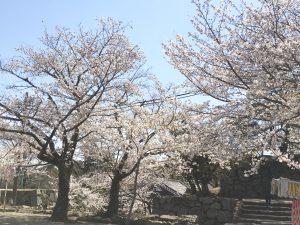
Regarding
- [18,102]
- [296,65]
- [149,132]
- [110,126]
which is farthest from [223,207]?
[296,65]

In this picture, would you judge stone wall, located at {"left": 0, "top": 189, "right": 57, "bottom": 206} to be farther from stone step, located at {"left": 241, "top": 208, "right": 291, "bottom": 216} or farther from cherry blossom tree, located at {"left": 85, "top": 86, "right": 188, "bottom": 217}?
stone step, located at {"left": 241, "top": 208, "right": 291, "bottom": 216}

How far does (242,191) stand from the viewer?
67.7 feet

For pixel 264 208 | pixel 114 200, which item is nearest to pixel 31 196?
pixel 114 200

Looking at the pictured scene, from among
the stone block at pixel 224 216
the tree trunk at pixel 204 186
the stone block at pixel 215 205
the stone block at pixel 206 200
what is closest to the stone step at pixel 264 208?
the stone block at pixel 224 216

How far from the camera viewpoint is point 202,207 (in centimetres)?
1820

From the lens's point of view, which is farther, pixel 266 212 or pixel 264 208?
pixel 264 208

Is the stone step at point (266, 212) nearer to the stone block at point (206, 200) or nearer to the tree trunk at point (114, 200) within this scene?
the stone block at point (206, 200)

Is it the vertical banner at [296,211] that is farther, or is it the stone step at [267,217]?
the stone step at [267,217]

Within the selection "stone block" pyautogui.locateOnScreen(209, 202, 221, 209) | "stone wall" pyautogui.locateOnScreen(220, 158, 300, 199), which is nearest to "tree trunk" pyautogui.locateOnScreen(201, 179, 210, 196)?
"stone wall" pyautogui.locateOnScreen(220, 158, 300, 199)

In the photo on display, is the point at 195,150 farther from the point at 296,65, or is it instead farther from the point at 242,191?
the point at 242,191

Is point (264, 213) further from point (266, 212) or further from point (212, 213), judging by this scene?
point (212, 213)

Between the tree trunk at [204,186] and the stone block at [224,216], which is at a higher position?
the tree trunk at [204,186]

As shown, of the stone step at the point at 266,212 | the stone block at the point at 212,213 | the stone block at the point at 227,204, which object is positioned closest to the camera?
the stone step at the point at 266,212

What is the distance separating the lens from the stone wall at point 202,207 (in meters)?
17.3
